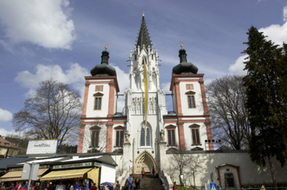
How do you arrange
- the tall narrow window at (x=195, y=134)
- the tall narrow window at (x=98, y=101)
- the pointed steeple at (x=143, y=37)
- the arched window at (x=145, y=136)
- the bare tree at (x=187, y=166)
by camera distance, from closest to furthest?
the bare tree at (x=187, y=166) → the arched window at (x=145, y=136) → the tall narrow window at (x=195, y=134) → the tall narrow window at (x=98, y=101) → the pointed steeple at (x=143, y=37)

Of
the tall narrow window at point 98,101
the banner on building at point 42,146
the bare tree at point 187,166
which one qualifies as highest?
Answer: the tall narrow window at point 98,101

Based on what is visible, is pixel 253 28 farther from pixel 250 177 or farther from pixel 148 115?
pixel 148 115

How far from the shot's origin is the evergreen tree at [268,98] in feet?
49.7

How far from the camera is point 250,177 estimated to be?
18.5m

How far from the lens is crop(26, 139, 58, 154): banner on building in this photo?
73.0 feet

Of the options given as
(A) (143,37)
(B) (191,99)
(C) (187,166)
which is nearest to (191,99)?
(B) (191,99)

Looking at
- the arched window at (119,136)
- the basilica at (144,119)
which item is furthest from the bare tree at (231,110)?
the arched window at (119,136)

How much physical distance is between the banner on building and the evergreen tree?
20293mm

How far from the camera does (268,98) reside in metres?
15.8

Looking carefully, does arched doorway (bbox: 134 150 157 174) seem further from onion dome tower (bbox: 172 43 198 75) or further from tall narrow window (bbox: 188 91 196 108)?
onion dome tower (bbox: 172 43 198 75)

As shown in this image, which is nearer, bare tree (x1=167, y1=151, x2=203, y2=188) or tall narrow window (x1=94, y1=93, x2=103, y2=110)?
bare tree (x1=167, y1=151, x2=203, y2=188)

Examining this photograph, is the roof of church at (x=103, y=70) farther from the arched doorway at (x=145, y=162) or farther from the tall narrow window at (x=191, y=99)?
the arched doorway at (x=145, y=162)

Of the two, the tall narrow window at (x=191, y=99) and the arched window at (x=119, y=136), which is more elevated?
the tall narrow window at (x=191, y=99)

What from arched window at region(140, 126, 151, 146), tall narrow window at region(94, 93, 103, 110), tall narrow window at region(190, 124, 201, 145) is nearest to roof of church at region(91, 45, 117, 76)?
tall narrow window at region(94, 93, 103, 110)
